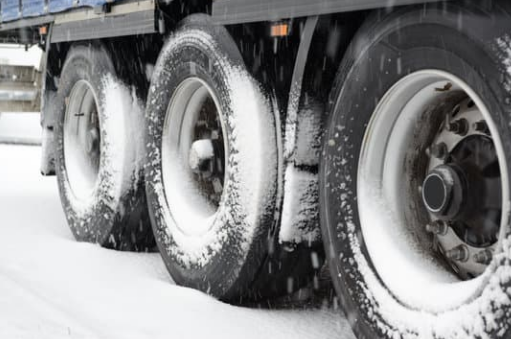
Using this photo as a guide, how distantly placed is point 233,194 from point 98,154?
7.63 ft

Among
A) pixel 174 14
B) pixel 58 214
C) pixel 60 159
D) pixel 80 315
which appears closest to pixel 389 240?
pixel 80 315

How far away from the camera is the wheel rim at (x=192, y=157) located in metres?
4.14

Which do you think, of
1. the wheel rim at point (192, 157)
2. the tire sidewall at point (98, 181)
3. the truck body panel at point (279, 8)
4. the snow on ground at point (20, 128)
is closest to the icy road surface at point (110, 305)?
the tire sidewall at point (98, 181)

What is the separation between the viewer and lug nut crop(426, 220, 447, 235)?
2.81 m

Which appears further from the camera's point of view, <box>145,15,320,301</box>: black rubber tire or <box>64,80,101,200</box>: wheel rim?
<box>64,80,101,200</box>: wheel rim

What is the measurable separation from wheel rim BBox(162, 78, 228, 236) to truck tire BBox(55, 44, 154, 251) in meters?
0.53

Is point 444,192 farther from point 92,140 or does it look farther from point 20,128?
point 20,128

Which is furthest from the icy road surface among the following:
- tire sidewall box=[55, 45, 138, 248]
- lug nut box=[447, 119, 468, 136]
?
lug nut box=[447, 119, 468, 136]

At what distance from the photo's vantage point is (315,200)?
3.25 m

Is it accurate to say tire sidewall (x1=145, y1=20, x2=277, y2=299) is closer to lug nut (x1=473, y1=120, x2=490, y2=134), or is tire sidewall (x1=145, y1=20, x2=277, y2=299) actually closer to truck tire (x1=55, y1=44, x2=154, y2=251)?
truck tire (x1=55, y1=44, x2=154, y2=251)

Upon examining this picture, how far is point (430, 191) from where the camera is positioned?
2658mm

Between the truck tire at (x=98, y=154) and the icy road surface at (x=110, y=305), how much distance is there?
0.14 metres

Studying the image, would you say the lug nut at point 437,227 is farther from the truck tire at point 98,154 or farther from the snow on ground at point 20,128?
the snow on ground at point 20,128

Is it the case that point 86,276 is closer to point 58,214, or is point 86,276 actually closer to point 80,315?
point 80,315
